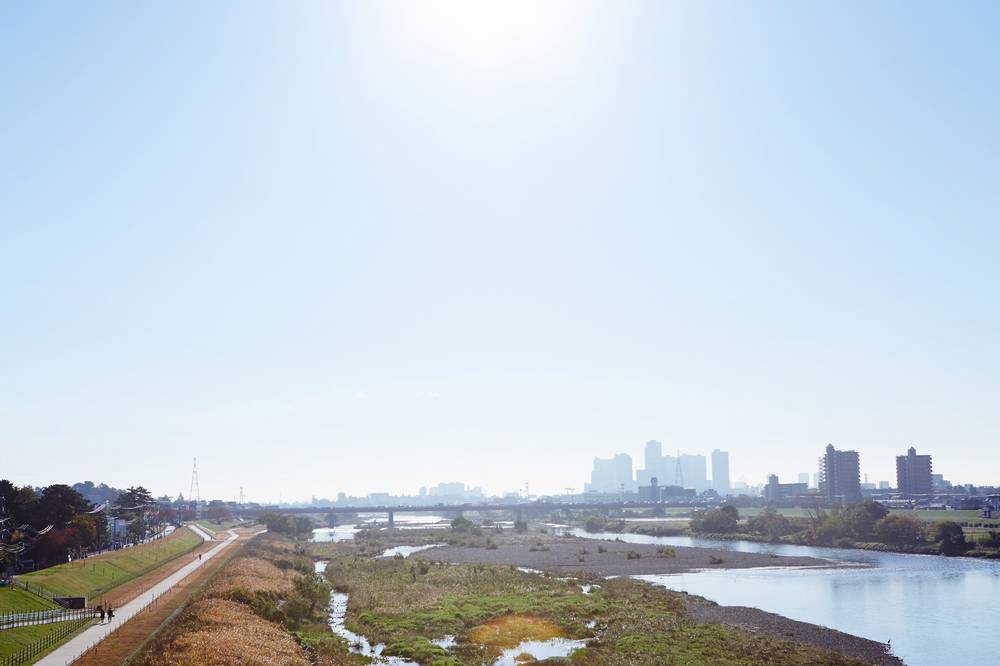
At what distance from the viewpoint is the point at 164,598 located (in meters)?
67.9

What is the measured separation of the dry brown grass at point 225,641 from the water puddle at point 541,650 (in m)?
12.8

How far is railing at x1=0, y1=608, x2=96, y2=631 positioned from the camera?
A: 48669 mm

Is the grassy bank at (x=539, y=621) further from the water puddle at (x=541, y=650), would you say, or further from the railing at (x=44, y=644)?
the railing at (x=44, y=644)

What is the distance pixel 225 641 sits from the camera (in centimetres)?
3994

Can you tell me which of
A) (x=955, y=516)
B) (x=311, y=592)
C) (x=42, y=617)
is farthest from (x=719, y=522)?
(x=42, y=617)

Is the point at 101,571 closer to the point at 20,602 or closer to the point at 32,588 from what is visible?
the point at 32,588

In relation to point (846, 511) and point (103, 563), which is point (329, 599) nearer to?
point (103, 563)

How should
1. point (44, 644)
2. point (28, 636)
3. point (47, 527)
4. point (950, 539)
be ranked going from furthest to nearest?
point (950, 539), point (47, 527), point (28, 636), point (44, 644)

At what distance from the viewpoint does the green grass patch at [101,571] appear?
64.4m

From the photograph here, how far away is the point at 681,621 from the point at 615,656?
1325cm

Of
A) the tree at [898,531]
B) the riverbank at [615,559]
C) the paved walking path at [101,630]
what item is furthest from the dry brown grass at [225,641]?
the tree at [898,531]

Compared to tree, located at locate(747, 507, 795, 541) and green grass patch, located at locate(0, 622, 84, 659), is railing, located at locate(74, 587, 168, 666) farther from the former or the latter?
tree, located at locate(747, 507, 795, 541)

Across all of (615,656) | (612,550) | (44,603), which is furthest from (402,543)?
(615,656)

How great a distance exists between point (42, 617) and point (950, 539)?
125 meters
